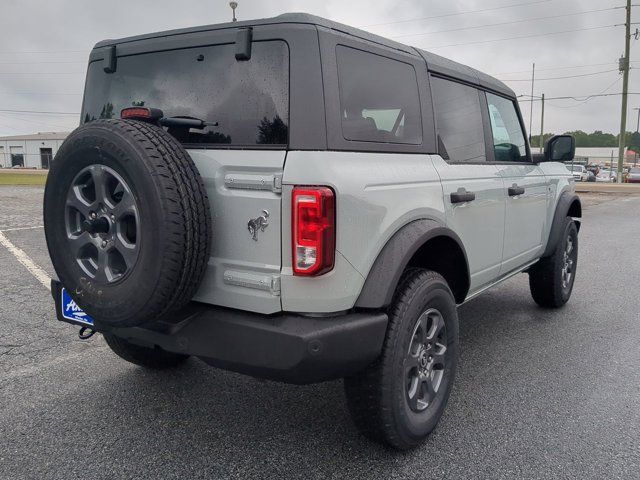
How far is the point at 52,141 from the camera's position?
2936 inches

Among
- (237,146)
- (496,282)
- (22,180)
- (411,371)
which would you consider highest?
(237,146)

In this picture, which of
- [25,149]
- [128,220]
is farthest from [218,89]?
[25,149]

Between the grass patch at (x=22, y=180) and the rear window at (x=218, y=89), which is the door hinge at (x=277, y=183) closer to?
the rear window at (x=218, y=89)

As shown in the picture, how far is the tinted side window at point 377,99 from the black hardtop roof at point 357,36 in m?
0.10

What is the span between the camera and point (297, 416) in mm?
2918

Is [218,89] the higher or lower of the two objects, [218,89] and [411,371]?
the higher

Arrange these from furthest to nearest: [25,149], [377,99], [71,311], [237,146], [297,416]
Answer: [25,149]
[297,416]
[71,311]
[377,99]
[237,146]

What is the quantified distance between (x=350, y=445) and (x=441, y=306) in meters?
0.82

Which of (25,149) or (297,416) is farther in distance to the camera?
(25,149)

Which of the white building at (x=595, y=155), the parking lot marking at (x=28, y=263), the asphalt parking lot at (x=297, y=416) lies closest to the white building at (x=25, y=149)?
the parking lot marking at (x=28, y=263)

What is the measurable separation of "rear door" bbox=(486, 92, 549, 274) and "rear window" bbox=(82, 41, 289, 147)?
6.38 feet

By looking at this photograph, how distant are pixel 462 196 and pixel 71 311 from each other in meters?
2.13

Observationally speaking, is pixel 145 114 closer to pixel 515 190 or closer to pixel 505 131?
pixel 515 190

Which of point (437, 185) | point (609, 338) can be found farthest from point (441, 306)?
point (609, 338)
